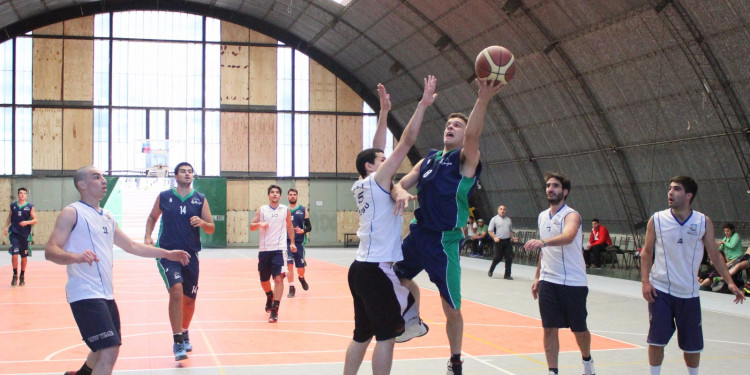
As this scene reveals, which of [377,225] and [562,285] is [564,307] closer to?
[562,285]

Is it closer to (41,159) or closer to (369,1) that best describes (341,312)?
(369,1)

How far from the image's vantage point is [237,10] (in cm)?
3444

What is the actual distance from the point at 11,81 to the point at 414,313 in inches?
1260

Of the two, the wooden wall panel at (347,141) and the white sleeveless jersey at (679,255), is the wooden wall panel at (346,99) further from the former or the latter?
the white sleeveless jersey at (679,255)

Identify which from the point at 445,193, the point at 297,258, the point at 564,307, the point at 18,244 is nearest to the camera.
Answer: the point at 445,193

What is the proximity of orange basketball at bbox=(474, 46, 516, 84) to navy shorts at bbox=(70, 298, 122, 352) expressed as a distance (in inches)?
139

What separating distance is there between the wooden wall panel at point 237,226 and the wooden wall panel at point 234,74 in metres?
5.43

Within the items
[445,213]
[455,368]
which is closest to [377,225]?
[445,213]

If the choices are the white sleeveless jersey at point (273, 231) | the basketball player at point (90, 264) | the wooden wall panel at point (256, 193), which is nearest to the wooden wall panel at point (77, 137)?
the wooden wall panel at point (256, 193)

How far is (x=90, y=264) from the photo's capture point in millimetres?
5293

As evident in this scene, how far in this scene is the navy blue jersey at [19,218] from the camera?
15.6m

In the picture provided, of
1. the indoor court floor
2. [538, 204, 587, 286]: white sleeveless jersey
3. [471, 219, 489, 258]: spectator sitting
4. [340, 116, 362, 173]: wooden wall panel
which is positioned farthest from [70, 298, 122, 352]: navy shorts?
[340, 116, 362, 173]: wooden wall panel

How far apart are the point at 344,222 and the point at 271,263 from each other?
25.1 meters

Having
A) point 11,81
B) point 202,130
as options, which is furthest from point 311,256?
point 11,81
